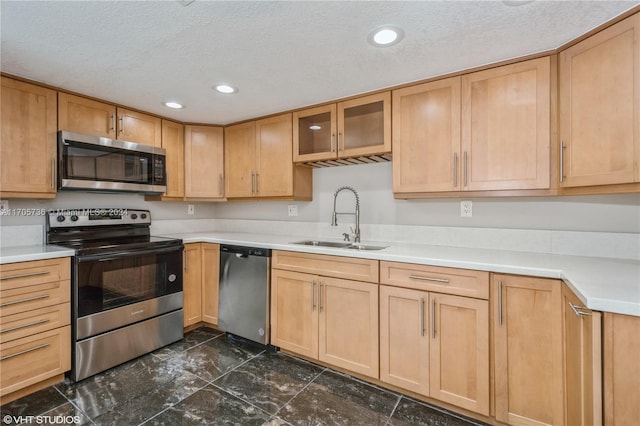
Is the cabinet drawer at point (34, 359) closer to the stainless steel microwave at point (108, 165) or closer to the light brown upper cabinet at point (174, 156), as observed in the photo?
the stainless steel microwave at point (108, 165)

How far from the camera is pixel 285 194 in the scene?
2814 mm

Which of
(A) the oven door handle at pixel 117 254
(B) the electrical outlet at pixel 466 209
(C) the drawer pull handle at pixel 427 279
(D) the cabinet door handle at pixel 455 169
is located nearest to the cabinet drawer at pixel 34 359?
(A) the oven door handle at pixel 117 254

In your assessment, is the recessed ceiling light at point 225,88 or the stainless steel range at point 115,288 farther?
the recessed ceiling light at point 225,88

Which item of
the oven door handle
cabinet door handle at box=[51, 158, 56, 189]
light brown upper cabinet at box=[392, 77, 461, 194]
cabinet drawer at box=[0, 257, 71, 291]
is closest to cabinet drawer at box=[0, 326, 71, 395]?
cabinet drawer at box=[0, 257, 71, 291]

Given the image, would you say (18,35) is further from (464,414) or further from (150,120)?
(464,414)

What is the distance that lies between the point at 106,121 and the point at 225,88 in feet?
3.68

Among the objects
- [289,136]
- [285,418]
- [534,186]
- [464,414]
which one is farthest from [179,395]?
[534,186]

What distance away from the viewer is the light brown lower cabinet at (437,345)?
1642 mm

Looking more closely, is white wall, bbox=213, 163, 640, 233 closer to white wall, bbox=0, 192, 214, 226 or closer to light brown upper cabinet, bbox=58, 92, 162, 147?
white wall, bbox=0, 192, 214, 226

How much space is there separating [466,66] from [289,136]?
4.95 feet

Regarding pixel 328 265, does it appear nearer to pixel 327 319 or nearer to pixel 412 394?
pixel 327 319

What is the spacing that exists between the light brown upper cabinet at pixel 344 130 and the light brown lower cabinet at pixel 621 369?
1.56 m

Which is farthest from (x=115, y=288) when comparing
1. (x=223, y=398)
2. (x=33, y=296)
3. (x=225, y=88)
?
(x=225, y=88)

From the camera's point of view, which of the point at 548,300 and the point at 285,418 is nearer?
the point at 548,300
